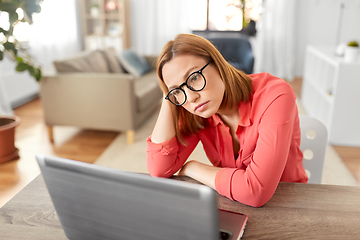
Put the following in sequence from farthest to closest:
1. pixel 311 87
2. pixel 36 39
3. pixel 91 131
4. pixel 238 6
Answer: pixel 238 6
pixel 36 39
pixel 311 87
pixel 91 131

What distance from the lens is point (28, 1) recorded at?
1.92 meters

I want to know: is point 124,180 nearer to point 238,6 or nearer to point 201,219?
point 201,219

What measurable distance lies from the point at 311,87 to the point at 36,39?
3.57 meters

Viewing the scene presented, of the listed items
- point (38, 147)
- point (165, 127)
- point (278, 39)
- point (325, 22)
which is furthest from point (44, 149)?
point (325, 22)

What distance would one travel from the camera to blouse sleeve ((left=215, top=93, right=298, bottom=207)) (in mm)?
751

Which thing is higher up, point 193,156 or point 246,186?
point 246,186

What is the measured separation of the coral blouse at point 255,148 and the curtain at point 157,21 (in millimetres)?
4728

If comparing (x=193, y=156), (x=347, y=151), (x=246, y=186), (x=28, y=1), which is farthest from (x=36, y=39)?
(x=246, y=186)

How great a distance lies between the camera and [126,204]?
1.47ft

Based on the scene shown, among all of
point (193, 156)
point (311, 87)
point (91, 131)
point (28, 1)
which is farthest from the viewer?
point (311, 87)

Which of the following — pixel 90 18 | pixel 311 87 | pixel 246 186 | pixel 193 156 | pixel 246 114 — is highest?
pixel 90 18

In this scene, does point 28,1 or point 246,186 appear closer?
point 246,186

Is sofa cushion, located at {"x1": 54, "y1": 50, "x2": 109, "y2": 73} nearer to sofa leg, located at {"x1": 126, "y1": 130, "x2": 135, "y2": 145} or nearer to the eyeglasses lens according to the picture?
sofa leg, located at {"x1": 126, "y1": 130, "x2": 135, "y2": 145}

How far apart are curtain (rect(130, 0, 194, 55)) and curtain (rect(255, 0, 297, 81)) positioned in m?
1.32
